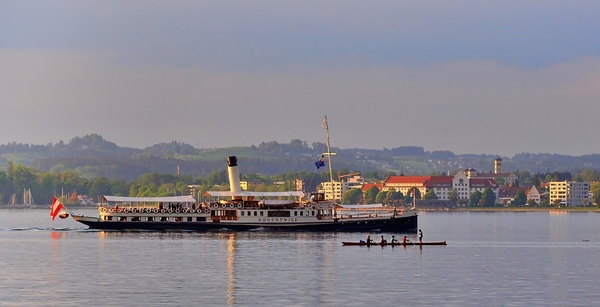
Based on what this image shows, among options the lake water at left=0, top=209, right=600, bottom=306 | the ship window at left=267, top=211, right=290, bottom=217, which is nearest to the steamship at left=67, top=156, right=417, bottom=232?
the ship window at left=267, top=211, right=290, bottom=217

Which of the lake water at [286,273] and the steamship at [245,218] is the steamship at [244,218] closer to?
the steamship at [245,218]

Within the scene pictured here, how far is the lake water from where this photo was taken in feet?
234

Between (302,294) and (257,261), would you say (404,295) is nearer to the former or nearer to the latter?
(302,294)

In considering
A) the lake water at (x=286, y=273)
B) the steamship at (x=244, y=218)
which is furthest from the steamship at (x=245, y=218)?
the lake water at (x=286, y=273)

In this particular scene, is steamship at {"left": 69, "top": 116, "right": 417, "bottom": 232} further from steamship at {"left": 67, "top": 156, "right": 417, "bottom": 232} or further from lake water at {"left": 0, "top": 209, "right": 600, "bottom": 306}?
lake water at {"left": 0, "top": 209, "right": 600, "bottom": 306}

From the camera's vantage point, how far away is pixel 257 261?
326ft

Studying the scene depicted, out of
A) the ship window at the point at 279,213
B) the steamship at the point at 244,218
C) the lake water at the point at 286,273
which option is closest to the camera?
the lake water at the point at 286,273

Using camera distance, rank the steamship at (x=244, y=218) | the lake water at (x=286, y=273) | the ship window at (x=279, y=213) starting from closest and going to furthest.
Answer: the lake water at (x=286, y=273) → the steamship at (x=244, y=218) → the ship window at (x=279, y=213)

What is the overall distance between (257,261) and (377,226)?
178 ft

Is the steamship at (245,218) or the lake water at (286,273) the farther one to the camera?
the steamship at (245,218)

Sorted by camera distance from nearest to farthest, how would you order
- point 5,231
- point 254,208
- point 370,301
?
1. point 370,301
2. point 254,208
3. point 5,231

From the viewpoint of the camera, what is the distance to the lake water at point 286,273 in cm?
7125

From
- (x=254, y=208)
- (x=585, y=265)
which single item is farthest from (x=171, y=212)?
(x=585, y=265)

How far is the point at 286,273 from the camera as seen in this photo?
87.9 metres
